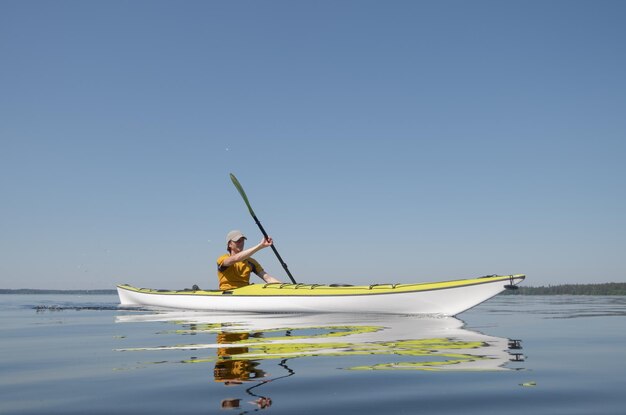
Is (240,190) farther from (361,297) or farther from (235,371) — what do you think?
(235,371)

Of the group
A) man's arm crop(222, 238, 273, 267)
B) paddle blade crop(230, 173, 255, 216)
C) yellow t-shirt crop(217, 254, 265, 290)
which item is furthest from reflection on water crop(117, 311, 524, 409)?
paddle blade crop(230, 173, 255, 216)

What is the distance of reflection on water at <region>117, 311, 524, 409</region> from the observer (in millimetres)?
4602

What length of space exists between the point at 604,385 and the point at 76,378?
432 centimetres

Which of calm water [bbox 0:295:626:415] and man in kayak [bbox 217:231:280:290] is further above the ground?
man in kayak [bbox 217:231:280:290]

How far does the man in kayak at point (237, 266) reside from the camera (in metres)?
13.2

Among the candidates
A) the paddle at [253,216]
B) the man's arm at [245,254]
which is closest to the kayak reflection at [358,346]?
the man's arm at [245,254]

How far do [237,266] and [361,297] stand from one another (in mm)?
3885

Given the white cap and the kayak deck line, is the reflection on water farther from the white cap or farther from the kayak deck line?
the white cap

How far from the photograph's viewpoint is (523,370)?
15.4 ft

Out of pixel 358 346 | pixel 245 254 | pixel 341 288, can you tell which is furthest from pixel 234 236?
pixel 358 346

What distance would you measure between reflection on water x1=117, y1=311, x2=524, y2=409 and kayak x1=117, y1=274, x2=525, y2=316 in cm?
178

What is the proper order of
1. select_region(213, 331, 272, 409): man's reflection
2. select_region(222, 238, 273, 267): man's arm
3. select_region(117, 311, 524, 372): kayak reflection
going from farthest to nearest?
1. select_region(222, 238, 273, 267): man's arm
2. select_region(117, 311, 524, 372): kayak reflection
3. select_region(213, 331, 272, 409): man's reflection

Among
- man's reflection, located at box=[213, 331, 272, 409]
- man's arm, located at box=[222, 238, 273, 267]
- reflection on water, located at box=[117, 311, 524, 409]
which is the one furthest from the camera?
man's arm, located at box=[222, 238, 273, 267]

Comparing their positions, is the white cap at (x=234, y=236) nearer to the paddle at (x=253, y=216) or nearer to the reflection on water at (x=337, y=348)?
the paddle at (x=253, y=216)
